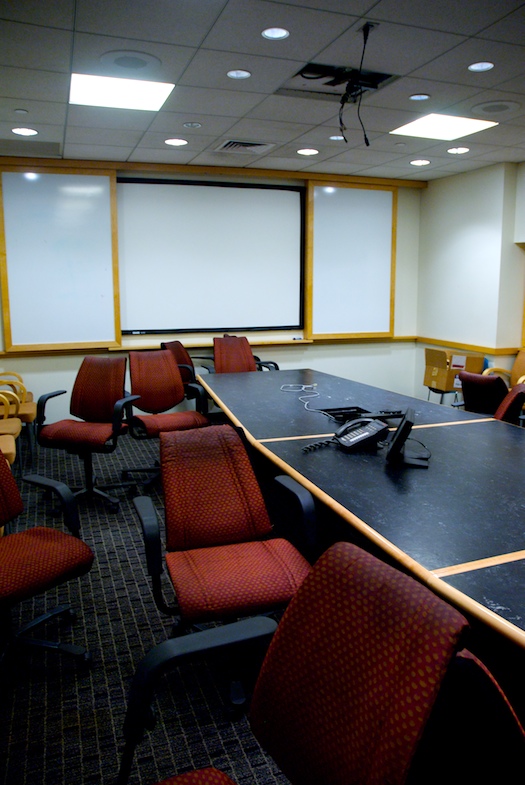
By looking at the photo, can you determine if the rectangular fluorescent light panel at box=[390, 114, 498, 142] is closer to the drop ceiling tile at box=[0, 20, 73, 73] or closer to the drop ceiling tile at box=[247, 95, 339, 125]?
the drop ceiling tile at box=[247, 95, 339, 125]

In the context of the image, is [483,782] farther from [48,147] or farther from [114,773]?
[48,147]

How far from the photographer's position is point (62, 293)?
5762 mm

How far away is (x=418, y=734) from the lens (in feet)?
2.63

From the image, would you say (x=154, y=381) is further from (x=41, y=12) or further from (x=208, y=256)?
(x=41, y=12)

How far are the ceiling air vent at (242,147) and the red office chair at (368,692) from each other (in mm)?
4589

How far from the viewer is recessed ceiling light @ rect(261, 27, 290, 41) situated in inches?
110

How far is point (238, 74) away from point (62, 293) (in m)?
3.15

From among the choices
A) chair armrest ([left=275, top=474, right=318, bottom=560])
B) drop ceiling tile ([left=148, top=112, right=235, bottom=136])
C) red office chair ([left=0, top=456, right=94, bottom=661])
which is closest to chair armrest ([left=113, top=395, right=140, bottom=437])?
red office chair ([left=0, top=456, right=94, bottom=661])

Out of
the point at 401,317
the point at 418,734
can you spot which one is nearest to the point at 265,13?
the point at 418,734

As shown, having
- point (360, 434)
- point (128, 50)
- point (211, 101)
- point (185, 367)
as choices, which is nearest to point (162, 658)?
point (360, 434)

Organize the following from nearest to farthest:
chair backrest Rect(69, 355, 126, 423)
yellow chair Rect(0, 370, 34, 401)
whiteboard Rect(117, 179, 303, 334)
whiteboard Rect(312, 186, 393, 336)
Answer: chair backrest Rect(69, 355, 126, 423) < yellow chair Rect(0, 370, 34, 401) < whiteboard Rect(117, 179, 303, 334) < whiteboard Rect(312, 186, 393, 336)

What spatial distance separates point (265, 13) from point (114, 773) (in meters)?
3.02

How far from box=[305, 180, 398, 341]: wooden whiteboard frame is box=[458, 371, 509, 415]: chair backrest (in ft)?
9.22

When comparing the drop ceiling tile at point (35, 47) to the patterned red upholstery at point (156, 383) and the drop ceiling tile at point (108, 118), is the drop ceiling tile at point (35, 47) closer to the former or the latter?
the drop ceiling tile at point (108, 118)
